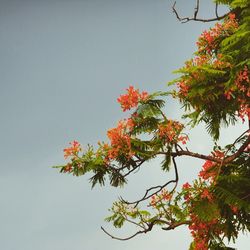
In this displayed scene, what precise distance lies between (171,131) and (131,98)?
969 millimetres

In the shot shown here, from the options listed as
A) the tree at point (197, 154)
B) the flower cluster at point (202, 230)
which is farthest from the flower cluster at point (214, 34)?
the flower cluster at point (202, 230)

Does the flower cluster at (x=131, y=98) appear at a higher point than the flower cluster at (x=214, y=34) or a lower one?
lower

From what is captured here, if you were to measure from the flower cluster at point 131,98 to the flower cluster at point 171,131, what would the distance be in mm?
618

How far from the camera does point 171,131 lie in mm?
7219

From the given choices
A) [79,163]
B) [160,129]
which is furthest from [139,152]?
[79,163]

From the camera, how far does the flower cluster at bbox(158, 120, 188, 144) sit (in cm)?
723

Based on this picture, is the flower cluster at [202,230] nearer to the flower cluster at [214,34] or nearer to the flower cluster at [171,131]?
the flower cluster at [171,131]

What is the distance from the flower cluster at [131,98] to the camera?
7480 millimetres

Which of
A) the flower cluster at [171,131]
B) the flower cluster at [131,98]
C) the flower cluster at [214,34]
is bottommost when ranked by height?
the flower cluster at [171,131]

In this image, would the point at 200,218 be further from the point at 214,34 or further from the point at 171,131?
the point at 214,34

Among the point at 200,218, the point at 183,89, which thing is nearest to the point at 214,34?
the point at 183,89

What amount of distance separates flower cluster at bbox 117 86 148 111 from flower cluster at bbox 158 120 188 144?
618 millimetres

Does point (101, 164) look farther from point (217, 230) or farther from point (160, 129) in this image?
point (217, 230)

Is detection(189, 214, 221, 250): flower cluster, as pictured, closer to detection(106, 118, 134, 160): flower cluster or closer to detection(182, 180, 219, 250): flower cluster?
detection(182, 180, 219, 250): flower cluster
